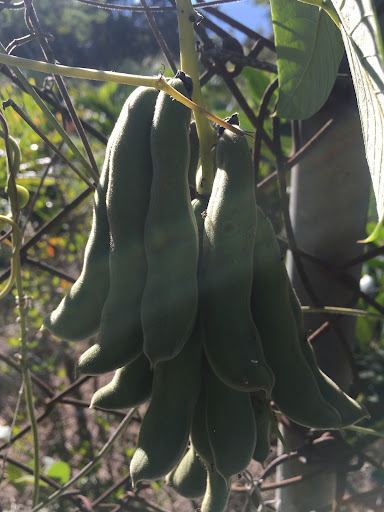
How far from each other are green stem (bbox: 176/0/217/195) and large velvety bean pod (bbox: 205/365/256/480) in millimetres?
197

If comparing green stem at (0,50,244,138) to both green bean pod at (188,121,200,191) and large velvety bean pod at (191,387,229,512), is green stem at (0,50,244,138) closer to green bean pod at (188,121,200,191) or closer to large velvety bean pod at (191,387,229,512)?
green bean pod at (188,121,200,191)

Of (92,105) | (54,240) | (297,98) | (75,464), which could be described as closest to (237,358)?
(297,98)

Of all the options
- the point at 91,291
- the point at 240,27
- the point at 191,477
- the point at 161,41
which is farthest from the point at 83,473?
the point at 240,27

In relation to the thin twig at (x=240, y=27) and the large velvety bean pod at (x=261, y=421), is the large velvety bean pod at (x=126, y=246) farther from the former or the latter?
the thin twig at (x=240, y=27)

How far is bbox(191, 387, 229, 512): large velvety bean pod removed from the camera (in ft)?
1.36

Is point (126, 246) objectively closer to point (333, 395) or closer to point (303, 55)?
point (333, 395)

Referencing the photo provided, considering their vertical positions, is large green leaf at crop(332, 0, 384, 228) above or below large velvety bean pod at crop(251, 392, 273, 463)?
above

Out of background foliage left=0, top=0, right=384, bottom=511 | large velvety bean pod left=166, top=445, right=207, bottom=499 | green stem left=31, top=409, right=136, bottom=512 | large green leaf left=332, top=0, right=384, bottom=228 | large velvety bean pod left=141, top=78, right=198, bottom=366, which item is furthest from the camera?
background foliage left=0, top=0, right=384, bottom=511

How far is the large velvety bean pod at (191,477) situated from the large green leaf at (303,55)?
43cm

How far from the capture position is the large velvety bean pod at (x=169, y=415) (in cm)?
38

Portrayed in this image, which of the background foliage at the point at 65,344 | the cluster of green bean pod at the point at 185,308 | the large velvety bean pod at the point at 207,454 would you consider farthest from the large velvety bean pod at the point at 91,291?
the background foliage at the point at 65,344

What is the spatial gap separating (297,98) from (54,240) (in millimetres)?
1296

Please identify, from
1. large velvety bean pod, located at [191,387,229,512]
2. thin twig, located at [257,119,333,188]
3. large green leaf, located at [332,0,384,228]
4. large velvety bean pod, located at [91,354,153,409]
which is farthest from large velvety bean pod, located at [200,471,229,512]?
thin twig, located at [257,119,333,188]

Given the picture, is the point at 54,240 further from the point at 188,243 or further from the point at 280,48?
the point at 188,243
